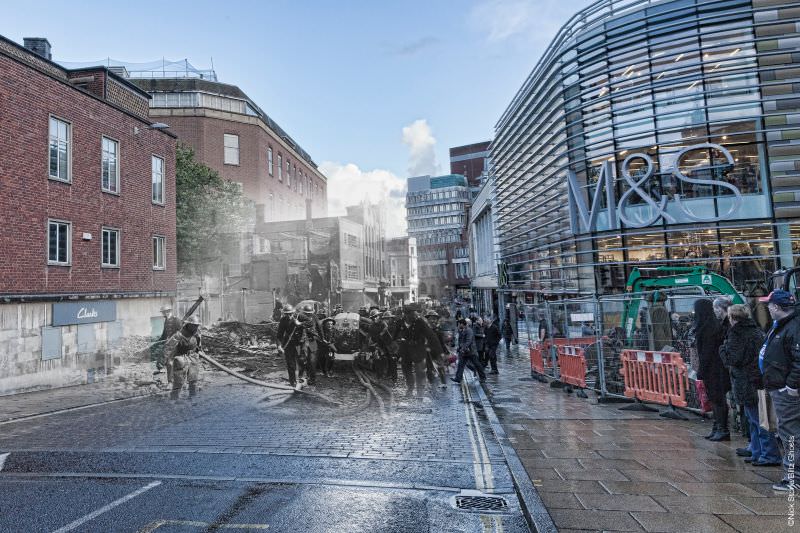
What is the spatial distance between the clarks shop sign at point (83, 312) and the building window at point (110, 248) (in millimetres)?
1458

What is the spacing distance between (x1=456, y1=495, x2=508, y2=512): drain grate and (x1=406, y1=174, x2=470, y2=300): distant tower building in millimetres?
68568

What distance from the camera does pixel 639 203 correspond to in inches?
638

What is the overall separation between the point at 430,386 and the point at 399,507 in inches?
269

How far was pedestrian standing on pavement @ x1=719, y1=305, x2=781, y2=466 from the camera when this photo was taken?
521cm

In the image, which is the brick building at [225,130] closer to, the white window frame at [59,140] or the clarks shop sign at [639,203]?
the white window frame at [59,140]

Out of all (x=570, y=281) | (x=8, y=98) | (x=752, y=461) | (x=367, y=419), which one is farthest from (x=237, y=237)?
(x=752, y=461)

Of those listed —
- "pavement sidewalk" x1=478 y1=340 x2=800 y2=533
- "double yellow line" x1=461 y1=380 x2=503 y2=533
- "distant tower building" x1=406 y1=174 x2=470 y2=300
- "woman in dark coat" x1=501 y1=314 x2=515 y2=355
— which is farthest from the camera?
"distant tower building" x1=406 y1=174 x2=470 y2=300

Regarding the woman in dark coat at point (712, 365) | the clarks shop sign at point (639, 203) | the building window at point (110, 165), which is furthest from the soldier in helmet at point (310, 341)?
the clarks shop sign at point (639, 203)

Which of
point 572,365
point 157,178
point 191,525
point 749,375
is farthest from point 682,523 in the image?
point 157,178

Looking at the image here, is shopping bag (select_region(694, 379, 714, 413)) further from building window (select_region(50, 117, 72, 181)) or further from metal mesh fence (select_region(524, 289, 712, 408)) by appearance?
building window (select_region(50, 117, 72, 181))

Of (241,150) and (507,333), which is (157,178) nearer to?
(507,333)

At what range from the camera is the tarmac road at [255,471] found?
13.9ft

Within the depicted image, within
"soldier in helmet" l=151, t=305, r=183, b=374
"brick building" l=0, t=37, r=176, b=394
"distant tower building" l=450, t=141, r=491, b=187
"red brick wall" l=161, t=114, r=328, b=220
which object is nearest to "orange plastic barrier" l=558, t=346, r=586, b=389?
"soldier in helmet" l=151, t=305, r=183, b=374

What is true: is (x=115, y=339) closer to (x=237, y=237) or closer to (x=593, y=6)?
(x=237, y=237)
